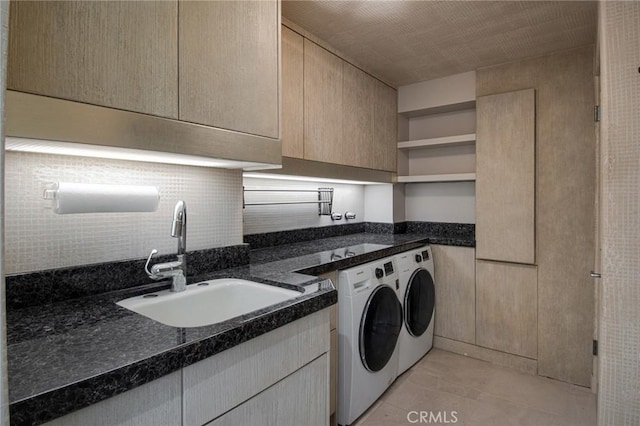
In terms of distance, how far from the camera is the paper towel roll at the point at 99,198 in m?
1.00

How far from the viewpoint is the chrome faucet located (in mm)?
1285

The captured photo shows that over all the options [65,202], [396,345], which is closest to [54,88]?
[65,202]

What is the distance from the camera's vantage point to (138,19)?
1072mm

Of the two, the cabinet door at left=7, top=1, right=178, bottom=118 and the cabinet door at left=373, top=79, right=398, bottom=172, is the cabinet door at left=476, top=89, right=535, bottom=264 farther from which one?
the cabinet door at left=7, top=1, right=178, bottom=118

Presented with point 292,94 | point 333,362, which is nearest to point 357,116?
point 292,94

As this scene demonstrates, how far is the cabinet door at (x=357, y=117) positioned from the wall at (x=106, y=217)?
3.44ft

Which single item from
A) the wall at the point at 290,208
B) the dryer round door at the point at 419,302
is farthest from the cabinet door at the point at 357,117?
the dryer round door at the point at 419,302

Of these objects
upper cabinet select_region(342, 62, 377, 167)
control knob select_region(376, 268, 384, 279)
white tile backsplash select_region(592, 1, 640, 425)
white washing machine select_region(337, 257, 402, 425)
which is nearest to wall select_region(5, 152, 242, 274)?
white washing machine select_region(337, 257, 402, 425)

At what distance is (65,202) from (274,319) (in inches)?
28.4

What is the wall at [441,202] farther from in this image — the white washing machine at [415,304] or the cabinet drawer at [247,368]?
the cabinet drawer at [247,368]

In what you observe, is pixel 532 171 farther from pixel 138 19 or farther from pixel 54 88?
pixel 54 88

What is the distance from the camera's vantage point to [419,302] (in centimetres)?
259

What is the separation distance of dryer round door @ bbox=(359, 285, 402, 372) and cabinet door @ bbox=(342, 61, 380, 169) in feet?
3.32

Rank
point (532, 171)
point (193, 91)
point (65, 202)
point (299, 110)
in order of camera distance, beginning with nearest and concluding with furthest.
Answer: point (65, 202) < point (193, 91) < point (299, 110) < point (532, 171)
